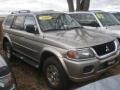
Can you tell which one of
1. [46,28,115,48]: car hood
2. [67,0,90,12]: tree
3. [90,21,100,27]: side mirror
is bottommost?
[67,0,90,12]: tree

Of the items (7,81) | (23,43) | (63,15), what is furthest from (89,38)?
(7,81)

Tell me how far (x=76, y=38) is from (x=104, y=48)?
2.19ft

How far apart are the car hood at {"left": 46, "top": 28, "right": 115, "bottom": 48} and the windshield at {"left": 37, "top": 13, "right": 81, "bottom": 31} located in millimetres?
259

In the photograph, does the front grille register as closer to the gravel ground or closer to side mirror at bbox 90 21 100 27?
the gravel ground

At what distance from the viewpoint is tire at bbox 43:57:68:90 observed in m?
5.17

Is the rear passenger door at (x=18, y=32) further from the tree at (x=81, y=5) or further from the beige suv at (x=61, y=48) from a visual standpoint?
the tree at (x=81, y=5)

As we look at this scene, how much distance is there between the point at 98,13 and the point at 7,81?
293 inches

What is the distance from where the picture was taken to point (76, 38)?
5488mm

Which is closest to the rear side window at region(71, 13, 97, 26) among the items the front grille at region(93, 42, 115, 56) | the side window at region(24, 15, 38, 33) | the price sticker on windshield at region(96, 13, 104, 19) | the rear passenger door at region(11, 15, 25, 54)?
the price sticker on windshield at region(96, 13, 104, 19)

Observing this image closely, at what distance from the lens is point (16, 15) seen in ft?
26.2

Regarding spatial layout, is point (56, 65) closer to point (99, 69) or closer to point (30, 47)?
point (99, 69)

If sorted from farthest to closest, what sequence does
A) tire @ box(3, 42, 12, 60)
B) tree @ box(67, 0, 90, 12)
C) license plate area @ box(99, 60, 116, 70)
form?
tree @ box(67, 0, 90, 12) → tire @ box(3, 42, 12, 60) → license plate area @ box(99, 60, 116, 70)

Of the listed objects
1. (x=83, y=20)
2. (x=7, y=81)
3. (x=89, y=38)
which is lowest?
(x=83, y=20)

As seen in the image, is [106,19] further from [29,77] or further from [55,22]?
[29,77]
